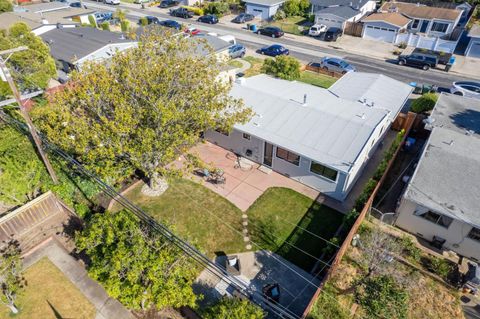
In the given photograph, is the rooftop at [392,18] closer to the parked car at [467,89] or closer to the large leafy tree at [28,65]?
the parked car at [467,89]

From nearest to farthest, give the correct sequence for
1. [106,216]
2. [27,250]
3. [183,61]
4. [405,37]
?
[106,216] → [27,250] → [183,61] → [405,37]

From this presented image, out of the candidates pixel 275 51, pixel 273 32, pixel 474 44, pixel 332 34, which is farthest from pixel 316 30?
pixel 474 44

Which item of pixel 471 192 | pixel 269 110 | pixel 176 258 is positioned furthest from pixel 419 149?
pixel 176 258

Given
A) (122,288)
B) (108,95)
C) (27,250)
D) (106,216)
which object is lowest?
(27,250)

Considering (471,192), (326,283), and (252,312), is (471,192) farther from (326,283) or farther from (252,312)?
(252,312)

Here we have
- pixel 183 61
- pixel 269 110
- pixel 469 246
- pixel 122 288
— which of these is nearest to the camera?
pixel 122 288

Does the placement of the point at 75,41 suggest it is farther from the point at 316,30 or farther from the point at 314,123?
the point at 316,30

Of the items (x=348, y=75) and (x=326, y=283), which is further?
(x=348, y=75)
